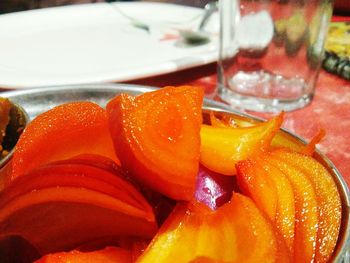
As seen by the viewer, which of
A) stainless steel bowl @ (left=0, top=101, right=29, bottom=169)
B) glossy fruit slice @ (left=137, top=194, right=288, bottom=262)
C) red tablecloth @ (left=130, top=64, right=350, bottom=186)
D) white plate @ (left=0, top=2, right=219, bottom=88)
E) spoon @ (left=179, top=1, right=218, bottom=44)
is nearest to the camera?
glossy fruit slice @ (left=137, top=194, right=288, bottom=262)

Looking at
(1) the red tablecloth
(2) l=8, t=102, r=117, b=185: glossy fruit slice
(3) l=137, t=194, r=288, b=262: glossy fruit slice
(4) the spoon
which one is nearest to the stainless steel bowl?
(2) l=8, t=102, r=117, b=185: glossy fruit slice

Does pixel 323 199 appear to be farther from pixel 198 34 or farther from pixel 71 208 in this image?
pixel 198 34

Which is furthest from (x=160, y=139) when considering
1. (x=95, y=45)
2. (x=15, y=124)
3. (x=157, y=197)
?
(x=95, y=45)

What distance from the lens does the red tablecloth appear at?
717mm

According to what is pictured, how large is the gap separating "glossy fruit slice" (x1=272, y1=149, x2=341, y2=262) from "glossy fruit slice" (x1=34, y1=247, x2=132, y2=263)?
0.43 ft

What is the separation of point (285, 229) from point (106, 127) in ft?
0.52

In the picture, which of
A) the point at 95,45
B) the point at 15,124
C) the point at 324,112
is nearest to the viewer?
the point at 15,124

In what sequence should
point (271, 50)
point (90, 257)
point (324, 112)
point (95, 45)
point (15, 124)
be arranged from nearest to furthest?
1. point (90, 257)
2. point (15, 124)
3. point (324, 112)
4. point (271, 50)
5. point (95, 45)

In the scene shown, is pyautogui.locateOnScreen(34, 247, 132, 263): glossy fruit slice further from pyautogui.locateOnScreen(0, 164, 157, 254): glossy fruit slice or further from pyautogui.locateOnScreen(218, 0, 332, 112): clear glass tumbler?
pyautogui.locateOnScreen(218, 0, 332, 112): clear glass tumbler

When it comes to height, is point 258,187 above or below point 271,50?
above

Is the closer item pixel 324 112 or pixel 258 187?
pixel 258 187

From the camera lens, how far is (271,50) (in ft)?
3.09

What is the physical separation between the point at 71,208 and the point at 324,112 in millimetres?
609

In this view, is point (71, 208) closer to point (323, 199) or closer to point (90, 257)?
point (90, 257)
